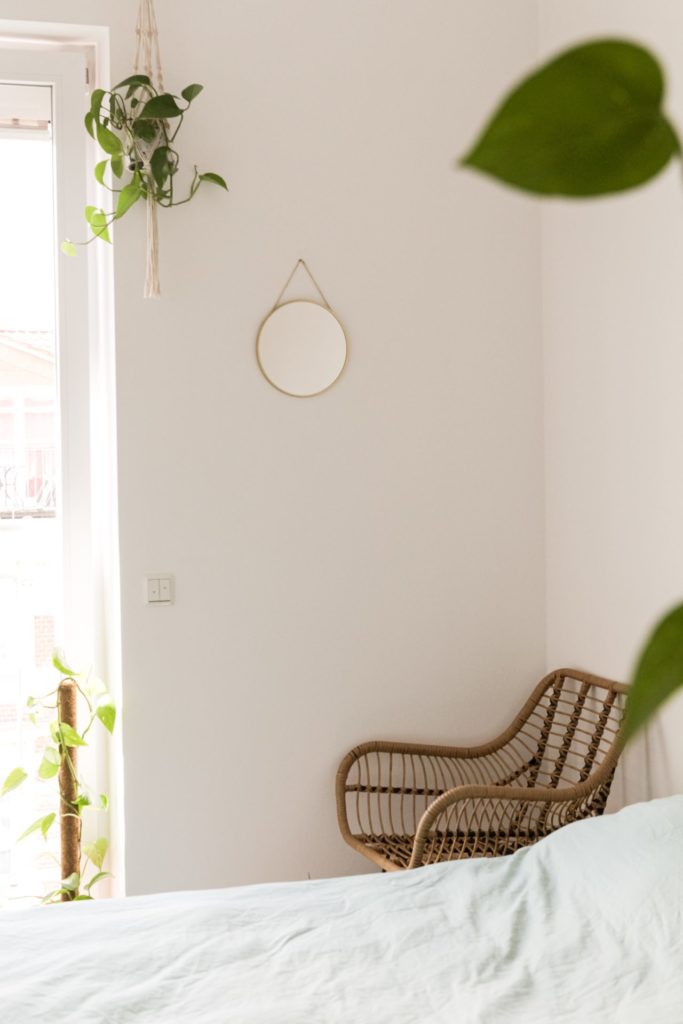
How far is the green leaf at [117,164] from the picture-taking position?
8.78 ft

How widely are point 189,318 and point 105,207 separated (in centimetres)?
40

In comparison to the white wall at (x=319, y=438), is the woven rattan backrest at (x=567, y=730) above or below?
below

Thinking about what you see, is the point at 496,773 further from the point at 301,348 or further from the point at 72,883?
the point at 301,348

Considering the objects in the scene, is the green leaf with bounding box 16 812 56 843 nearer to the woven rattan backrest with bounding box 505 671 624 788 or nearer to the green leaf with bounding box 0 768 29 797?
the green leaf with bounding box 0 768 29 797

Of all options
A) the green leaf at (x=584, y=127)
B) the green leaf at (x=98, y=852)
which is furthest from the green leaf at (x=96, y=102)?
the green leaf at (x=584, y=127)

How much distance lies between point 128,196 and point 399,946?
1798mm

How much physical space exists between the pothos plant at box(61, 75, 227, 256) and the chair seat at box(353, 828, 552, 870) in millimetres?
1644

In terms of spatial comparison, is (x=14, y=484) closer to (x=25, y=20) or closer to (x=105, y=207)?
(x=105, y=207)

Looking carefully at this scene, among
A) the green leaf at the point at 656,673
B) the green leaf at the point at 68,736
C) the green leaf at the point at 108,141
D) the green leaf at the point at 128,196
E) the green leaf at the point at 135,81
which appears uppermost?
the green leaf at the point at 135,81

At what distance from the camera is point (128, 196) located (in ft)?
8.70

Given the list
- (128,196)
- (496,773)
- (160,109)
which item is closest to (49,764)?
(496,773)

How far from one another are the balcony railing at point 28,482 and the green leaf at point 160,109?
90cm

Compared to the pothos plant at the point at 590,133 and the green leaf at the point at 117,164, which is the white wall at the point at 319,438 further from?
the pothos plant at the point at 590,133

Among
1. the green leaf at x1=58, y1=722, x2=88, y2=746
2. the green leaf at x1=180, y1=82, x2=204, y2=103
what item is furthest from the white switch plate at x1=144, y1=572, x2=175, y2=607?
the green leaf at x1=180, y1=82, x2=204, y2=103
